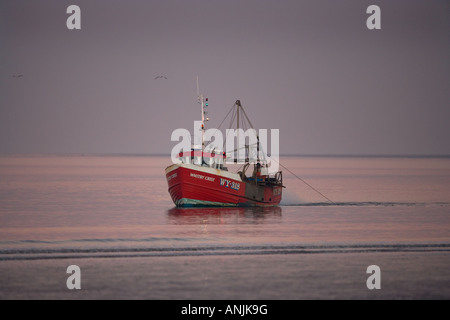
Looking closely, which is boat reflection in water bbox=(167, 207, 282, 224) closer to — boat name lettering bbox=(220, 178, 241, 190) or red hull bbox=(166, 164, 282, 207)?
red hull bbox=(166, 164, 282, 207)

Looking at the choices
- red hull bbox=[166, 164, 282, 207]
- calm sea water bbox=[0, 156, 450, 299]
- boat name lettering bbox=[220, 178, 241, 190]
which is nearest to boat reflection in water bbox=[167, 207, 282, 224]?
calm sea water bbox=[0, 156, 450, 299]

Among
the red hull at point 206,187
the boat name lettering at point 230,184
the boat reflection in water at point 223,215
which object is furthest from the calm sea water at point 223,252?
the boat name lettering at point 230,184

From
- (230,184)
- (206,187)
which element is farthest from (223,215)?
(230,184)

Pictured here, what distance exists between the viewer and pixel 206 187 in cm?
4003

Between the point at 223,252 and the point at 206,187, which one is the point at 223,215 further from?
the point at 223,252

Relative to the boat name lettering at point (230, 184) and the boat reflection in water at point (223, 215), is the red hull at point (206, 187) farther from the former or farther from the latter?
the boat reflection in water at point (223, 215)

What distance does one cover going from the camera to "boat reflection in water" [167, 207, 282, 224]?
34.1 m

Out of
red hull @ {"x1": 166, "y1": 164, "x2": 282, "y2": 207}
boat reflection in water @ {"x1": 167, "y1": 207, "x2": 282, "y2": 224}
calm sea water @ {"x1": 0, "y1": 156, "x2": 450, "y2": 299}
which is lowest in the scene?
calm sea water @ {"x1": 0, "y1": 156, "x2": 450, "y2": 299}

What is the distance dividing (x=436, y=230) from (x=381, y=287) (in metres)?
15.5

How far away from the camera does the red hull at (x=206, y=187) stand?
39281 mm

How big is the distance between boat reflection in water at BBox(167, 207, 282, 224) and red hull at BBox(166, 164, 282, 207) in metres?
0.60

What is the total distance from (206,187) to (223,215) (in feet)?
12.3

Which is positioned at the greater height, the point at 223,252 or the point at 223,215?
the point at 223,215

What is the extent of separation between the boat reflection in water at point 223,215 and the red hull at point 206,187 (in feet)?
1.96
